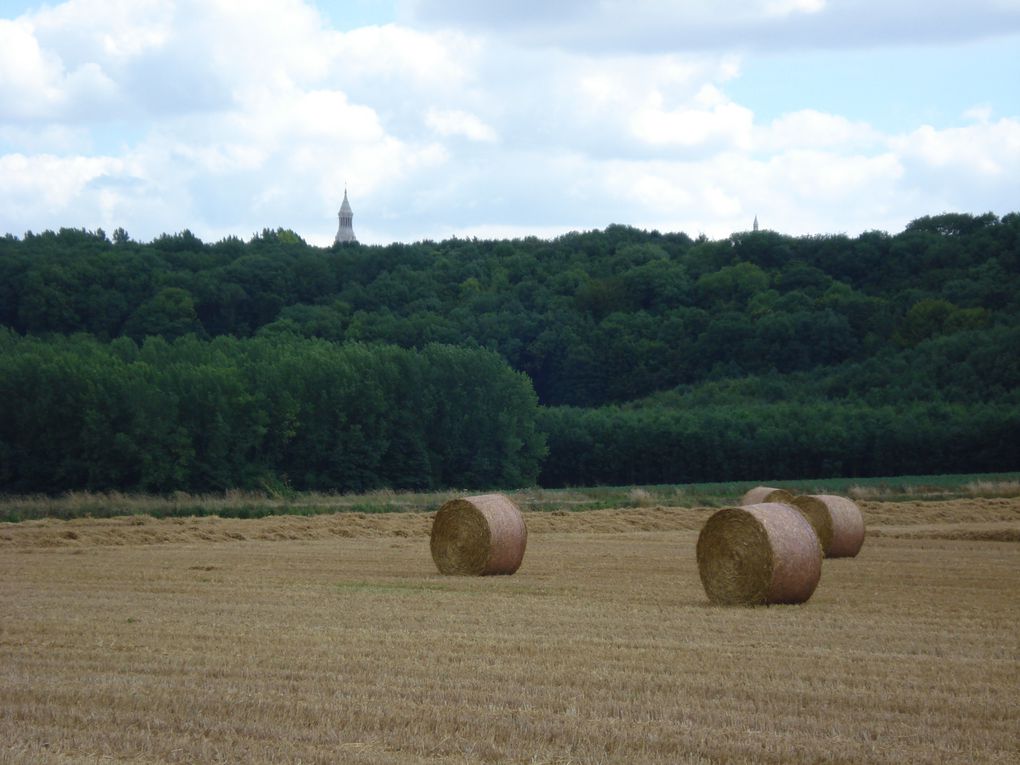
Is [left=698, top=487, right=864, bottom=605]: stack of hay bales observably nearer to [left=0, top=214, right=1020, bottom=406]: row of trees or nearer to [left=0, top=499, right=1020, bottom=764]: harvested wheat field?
[left=0, top=499, right=1020, bottom=764]: harvested wheat field

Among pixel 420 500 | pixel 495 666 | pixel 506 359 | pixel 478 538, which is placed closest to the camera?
pixel 495 666

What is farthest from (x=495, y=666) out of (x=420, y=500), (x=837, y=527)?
(x=420, y=500)

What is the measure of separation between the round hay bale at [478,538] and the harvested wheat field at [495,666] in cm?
40

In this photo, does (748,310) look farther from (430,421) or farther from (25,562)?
(25,562)

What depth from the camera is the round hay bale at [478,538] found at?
21.1m

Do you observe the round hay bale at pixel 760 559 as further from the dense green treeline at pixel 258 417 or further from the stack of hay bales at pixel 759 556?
the dense green treeline at pixel 258 417

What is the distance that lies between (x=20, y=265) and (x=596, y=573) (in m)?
69.5

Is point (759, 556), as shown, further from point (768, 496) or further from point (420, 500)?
point (420, 500)

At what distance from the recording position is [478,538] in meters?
21.2

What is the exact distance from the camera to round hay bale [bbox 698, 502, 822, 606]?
1639cm

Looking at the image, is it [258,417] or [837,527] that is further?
[258,417]

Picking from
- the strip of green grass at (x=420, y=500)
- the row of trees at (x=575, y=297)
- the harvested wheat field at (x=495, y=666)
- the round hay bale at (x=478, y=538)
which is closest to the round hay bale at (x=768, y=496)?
the harvested wheat field at (x=495, y=666)

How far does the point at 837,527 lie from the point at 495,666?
15424 millimetres

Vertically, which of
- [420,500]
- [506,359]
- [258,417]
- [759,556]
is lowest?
[420,500]
